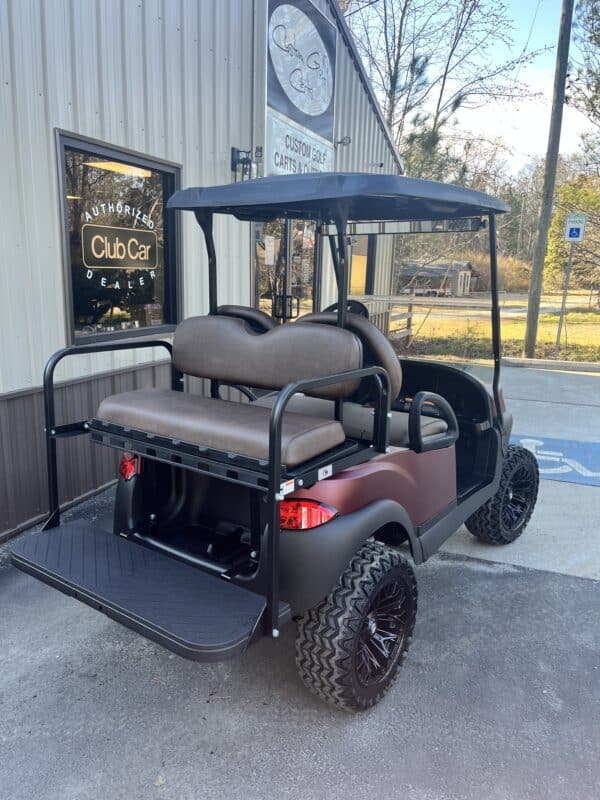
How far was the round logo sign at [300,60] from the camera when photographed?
5.79 meters

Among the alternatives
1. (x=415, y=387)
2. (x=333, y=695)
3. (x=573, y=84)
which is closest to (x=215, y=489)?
(x=333, y=695)

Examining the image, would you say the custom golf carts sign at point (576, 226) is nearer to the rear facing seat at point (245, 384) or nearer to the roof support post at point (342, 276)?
the roof support post at point (342, 276)

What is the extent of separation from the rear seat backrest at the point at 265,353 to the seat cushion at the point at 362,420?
273mm

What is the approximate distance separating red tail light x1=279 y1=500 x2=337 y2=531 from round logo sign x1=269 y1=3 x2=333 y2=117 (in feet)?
17.0

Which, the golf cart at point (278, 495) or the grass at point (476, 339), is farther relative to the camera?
the grass at point (476, 339)

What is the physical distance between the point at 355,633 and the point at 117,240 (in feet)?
10.7

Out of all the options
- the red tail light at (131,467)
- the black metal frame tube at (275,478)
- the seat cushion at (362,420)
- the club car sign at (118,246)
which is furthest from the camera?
the club car sign at (118,246)

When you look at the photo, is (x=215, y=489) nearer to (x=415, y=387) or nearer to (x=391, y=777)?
(x=391, y=777)

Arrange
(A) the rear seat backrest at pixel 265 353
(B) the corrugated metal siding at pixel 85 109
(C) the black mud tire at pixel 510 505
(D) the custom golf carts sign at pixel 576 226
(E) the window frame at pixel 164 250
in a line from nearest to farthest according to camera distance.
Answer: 1. (A) the rear seat backrest at pixel 265 353
2. (B) the corrugated metal siding at pixel 85 109
3. (C) the black mud tire at pixel 510 505
4. (E) the window frame at pixel 164 250
5. (D) the custom golf carts sign at pixel 576 226

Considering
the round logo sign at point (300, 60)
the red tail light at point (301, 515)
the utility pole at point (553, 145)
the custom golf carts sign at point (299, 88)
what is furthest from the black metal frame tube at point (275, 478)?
the utility pole at point (553, 145)

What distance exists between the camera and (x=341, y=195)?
6.57 ft

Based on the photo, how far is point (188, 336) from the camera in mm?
2635

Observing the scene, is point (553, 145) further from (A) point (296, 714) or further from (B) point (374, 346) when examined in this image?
(A) point (296, 714)

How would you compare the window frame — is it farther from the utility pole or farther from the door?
the utility pole
